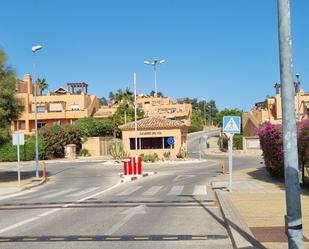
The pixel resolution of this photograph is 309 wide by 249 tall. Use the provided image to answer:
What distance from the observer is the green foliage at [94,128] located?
70.7 meters

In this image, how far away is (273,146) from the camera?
2420 cm

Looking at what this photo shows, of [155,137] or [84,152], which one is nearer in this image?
[155,137]

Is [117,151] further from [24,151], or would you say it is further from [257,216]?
[257,216]

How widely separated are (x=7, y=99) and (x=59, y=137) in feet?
117

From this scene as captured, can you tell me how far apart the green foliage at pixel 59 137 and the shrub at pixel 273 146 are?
4193 cm

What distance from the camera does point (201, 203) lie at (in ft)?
54.6

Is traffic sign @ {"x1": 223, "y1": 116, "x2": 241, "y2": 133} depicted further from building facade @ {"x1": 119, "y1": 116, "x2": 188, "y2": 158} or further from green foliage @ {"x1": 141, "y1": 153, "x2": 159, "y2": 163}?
building facade @ {"x1": 119, "y1": 116, "x2": 188, "y2": 158}

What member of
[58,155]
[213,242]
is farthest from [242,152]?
[213,242]

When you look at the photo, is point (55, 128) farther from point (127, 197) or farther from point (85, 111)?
point (127, 197)

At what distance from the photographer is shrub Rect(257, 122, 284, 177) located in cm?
2327

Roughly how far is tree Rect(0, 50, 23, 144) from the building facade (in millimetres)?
26175

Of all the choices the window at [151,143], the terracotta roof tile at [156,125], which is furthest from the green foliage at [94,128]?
the window at [151,143]

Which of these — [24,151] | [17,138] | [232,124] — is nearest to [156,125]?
[24,151]

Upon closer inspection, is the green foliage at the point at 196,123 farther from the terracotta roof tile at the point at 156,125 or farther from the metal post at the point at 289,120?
the metal post at the point at 289,120
